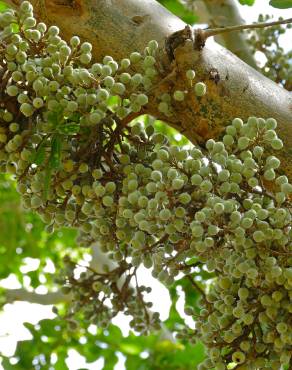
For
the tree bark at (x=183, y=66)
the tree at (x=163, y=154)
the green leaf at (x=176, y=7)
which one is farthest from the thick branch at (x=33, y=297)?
the tree bark at (x=183, y=66)

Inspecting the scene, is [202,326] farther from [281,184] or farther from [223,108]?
[223,108]

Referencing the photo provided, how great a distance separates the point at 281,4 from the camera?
154 centimetres

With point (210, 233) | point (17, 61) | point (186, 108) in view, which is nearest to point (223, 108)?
point (186, 108)

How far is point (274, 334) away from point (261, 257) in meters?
0.15

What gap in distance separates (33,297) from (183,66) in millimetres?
2076

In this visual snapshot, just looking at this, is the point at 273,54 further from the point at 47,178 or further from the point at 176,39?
the point at 47,178

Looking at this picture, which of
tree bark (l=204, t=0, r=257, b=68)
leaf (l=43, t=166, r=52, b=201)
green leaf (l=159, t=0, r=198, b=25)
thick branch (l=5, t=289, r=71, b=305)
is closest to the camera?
leaf (l=43, t=166, r=52, b=201)

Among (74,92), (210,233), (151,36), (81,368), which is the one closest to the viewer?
(210,233)

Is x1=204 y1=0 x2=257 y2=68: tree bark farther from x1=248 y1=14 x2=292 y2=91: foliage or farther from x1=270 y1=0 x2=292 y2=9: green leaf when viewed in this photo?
x1=270 y1=0 x2=292 y2=9: green leaf

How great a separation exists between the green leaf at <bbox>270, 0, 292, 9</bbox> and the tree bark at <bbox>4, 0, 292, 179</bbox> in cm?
18

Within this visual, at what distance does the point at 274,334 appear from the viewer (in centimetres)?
120

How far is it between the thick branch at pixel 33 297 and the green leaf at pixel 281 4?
6.51ft

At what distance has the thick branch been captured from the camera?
3139 millimetres

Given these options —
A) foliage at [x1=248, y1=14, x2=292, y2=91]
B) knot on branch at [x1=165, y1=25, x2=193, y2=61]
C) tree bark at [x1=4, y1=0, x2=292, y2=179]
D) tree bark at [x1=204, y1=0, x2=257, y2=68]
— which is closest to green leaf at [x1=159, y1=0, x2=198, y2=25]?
tree bark at [x1=204, y1=0, x2=257, y2=68]
